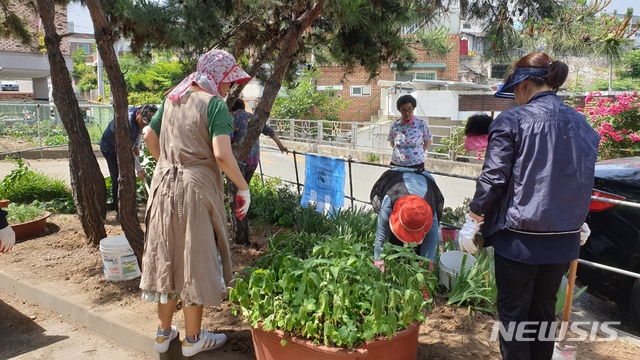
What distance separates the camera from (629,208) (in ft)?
11.9

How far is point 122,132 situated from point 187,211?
151 cm

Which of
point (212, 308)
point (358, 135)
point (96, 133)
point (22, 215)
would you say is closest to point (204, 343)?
point (212, 308)

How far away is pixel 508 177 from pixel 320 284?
1.04 meters

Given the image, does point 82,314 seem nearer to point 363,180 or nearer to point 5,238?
point 5,238

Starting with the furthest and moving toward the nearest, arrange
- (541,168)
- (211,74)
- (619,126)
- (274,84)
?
1. (619,126)
2. (274,84)
3. (211,74)
4. (541,168)

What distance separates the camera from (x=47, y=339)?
3.65 meters

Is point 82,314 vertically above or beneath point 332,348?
beneath

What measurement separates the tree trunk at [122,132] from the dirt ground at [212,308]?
51cm

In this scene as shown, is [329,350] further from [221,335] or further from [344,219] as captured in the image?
[344,219]

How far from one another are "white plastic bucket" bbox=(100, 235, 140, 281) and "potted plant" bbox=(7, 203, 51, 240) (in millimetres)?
2086

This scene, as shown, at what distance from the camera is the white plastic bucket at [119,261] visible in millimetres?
4184

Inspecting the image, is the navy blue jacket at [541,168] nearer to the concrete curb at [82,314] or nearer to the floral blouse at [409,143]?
the concrete curb at [82,314]

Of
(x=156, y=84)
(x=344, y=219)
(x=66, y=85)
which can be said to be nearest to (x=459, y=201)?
(x=344, y=219)

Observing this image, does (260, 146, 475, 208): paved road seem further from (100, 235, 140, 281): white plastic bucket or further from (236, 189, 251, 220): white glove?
(236, 189, 251, 220): white glove
